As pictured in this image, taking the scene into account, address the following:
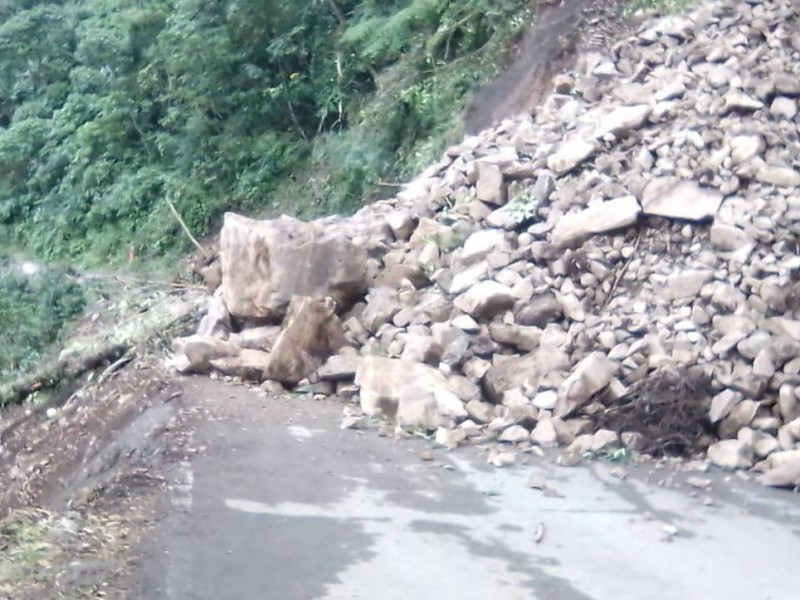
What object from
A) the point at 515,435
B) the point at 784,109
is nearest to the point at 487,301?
the point at 515,435

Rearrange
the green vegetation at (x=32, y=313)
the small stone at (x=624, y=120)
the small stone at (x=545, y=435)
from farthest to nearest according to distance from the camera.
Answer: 1. the green vegetation at (x=32, y=313)
2. the small stone at (x=624, y=120)
3. the small stone at (x=545, y=435)

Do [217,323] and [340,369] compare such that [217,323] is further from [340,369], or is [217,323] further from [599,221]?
[599,221]

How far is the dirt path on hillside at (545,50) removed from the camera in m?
9.30

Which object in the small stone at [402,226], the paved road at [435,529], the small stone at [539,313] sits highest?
the small stone at [402,226]

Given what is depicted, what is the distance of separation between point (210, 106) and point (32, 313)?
182 inches

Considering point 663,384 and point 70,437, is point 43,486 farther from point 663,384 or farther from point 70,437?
point 663,384

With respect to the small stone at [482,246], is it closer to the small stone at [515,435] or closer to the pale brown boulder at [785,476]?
the small stone at [515,435]

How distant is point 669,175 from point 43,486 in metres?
4.77

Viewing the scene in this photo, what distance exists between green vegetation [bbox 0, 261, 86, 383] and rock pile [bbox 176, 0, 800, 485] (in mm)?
4492

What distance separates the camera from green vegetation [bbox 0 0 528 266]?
11.4 meters

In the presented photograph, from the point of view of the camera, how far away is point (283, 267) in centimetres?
703

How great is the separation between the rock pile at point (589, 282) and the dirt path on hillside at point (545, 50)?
97 cm

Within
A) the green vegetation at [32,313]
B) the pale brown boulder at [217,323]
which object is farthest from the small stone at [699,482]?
the green vegetation at [32,313]

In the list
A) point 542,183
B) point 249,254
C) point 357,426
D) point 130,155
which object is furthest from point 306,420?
point 130,155
